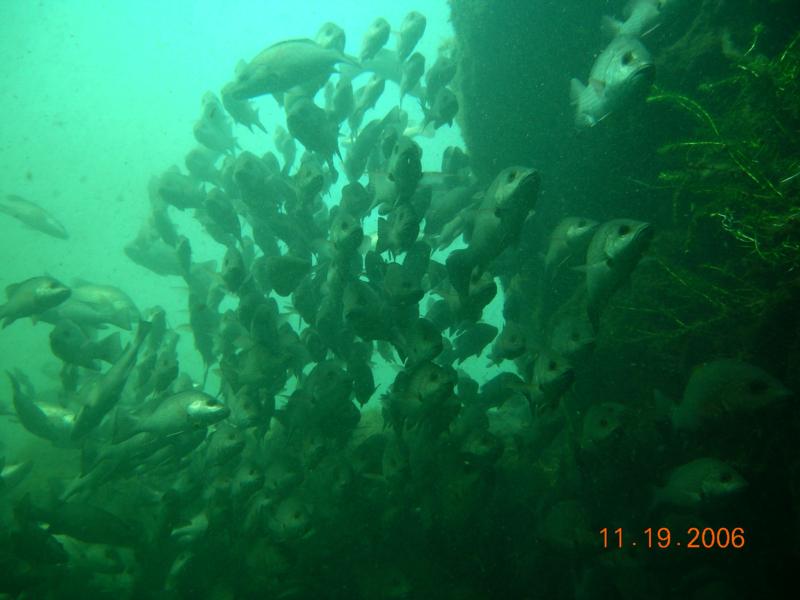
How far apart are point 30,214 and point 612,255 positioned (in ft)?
43.6

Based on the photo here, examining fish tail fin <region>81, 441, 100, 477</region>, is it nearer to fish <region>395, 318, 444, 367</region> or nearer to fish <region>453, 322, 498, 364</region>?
fish <region>395, 318, 444, 367</region>

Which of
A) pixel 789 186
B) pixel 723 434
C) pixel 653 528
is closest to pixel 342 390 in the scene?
pixel 653 528

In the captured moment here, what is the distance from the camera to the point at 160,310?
23.7ft

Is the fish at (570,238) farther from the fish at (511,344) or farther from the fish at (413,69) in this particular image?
the fish at (413,69)

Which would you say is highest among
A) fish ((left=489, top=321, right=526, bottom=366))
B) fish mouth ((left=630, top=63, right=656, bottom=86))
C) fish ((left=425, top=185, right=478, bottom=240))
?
fish ((left=425, top=185, right=478, bottom=240))

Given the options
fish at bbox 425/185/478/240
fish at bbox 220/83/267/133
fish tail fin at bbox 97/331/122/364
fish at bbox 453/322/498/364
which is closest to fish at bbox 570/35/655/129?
fish at bbox 425/185/478/240

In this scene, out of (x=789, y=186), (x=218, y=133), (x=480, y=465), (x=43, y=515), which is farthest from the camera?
(x=218, y=133)

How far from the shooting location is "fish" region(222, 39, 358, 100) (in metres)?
5.20

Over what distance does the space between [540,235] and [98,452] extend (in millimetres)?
7330

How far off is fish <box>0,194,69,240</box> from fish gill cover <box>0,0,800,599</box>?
519cm

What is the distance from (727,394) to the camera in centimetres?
347

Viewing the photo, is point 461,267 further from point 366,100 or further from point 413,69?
point 413,69

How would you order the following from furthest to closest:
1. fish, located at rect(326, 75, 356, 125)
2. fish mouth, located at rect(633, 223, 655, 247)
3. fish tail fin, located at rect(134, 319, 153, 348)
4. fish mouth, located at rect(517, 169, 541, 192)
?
1. fish, located at rect(326, 75, 356, 125)
2. fish tail fin, located at rect(134, 319, 153, 348)
3. fish mouth, located at rect(517, 169, 541, 192)
4. fish mouth, located at rect(633, 223, 655, 247)

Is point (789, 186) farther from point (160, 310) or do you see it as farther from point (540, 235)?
point (160, 310)
